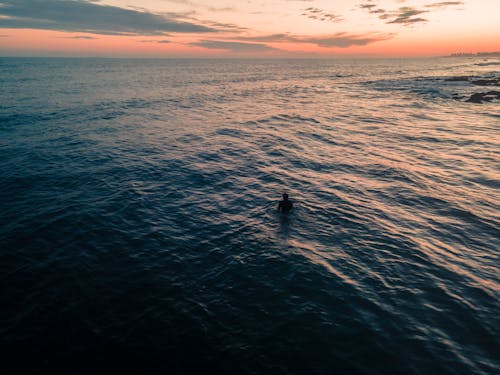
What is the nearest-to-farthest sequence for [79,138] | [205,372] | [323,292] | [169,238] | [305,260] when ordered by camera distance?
1. [205,372]
2. [323,292]
3. [305,260]
4. [169,238]
5. [79,138]

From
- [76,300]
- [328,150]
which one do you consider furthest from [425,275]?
[328,150]

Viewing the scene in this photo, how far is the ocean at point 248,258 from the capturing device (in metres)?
11.2

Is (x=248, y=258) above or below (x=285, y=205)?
below

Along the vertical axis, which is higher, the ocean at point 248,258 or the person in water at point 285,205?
the person in water at point 285,205

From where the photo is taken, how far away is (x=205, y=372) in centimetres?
1037

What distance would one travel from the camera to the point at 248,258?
1667 centimetres

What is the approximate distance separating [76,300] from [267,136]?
36938 mm

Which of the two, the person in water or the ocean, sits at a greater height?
the person in water

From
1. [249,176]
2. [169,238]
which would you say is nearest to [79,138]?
[249,176]

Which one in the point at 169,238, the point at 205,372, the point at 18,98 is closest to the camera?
the point at 205,372

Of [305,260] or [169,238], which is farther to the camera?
[169,238]

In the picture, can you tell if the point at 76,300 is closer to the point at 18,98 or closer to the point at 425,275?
the point at 425,275

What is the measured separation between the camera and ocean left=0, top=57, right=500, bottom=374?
36.9 ft

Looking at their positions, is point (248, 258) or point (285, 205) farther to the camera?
point (285, 205)
